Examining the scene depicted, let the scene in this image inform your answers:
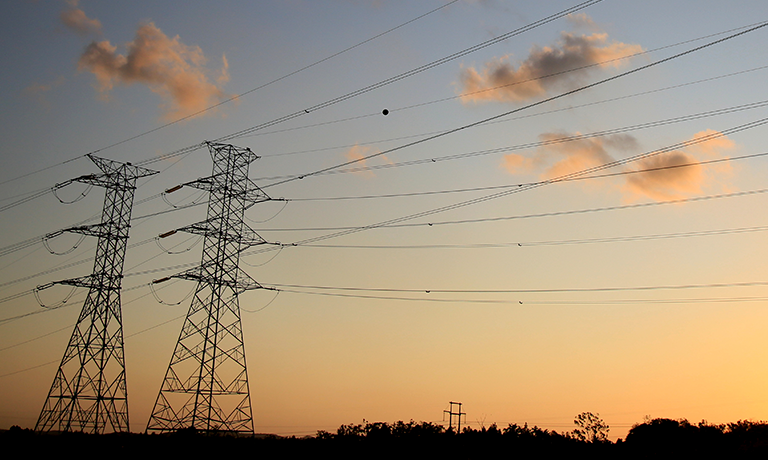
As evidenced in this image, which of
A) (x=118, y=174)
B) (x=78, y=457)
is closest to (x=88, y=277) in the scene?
(x=118, y=174)

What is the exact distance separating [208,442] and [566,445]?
2947 cm

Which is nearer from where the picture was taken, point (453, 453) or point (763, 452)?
point (763, 452)

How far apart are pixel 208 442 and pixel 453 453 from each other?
1742 centimetres

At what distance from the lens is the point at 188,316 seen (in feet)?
151

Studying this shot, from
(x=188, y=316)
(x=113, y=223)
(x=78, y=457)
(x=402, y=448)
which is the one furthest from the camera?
(x=113, y=223)

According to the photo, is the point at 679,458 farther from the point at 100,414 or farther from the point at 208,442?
the point at 100,414

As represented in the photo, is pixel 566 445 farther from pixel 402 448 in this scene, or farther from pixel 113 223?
pixel 113 223

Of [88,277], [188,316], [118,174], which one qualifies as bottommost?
[188,316]

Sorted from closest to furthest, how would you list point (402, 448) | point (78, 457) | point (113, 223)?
point (78, 457) < point (402, 448) < point (113, 223)

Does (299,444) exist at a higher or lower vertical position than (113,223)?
lower

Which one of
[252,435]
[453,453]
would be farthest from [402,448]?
[252,435]

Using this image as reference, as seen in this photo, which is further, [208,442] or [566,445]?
[566,445]

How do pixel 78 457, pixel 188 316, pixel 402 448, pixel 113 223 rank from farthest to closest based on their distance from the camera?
1. pixel 113 223
2. pixel 402 448
3. pixel 188 316
4. pixel 78 457

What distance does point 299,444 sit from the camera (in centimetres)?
5006
